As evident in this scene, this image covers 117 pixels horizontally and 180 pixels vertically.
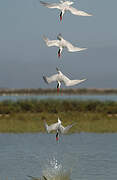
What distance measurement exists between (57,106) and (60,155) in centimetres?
1616

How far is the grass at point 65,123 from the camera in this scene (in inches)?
916

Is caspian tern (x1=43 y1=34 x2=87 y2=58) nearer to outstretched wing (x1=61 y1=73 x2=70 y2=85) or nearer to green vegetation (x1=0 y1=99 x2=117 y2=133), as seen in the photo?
outstretched wing (x1=61 y1=73 x2=70 y2=85)

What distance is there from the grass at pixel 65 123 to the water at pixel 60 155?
1513 millimetres

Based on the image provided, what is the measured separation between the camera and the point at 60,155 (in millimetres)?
16156

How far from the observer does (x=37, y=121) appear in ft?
87.1

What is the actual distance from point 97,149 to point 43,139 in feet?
12.6

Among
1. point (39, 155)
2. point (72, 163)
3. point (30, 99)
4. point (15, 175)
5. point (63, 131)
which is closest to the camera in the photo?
point (63, 131)

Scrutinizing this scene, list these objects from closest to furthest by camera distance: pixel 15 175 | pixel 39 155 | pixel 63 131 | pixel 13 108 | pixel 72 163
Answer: pixel 63 131 → pixel 15 175 → pixel 72 163 → pixel 39 155 → pixel 13 108

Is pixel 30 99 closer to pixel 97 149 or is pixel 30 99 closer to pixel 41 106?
pixel 41 106

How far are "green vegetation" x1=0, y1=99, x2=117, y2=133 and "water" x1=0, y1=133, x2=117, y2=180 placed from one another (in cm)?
227

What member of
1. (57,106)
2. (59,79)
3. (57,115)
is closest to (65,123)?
(57,115)

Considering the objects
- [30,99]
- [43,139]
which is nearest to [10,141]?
[43,139]

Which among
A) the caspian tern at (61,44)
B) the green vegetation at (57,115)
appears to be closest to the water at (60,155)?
the green vegetation at (57,115)

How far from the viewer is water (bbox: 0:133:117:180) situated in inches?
496
